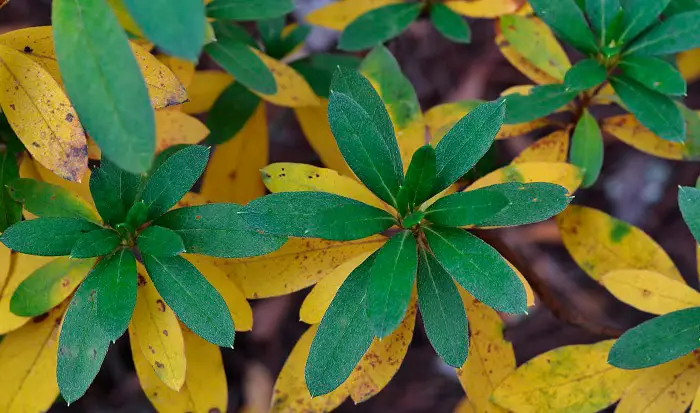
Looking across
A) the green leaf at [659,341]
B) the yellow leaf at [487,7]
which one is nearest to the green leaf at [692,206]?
the green leaf at [659,341]

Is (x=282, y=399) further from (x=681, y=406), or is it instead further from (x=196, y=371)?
(x=681, y=406)

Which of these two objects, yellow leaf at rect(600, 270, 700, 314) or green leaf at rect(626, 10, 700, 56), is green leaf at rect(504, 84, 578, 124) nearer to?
green leaf at rect(626, 10, 700, 56)

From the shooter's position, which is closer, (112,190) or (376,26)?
(112,190)

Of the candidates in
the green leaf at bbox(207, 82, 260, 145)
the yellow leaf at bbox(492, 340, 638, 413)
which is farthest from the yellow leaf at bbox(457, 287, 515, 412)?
the green leaf at bbox(207, 82, 260, 145)

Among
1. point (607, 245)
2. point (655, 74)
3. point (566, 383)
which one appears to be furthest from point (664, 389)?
point (655, 74)

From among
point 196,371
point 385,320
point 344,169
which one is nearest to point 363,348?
point 385,320

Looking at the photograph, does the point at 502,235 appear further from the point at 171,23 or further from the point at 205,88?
the point at 171,23

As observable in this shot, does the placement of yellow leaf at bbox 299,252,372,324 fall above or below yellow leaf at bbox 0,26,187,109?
below
